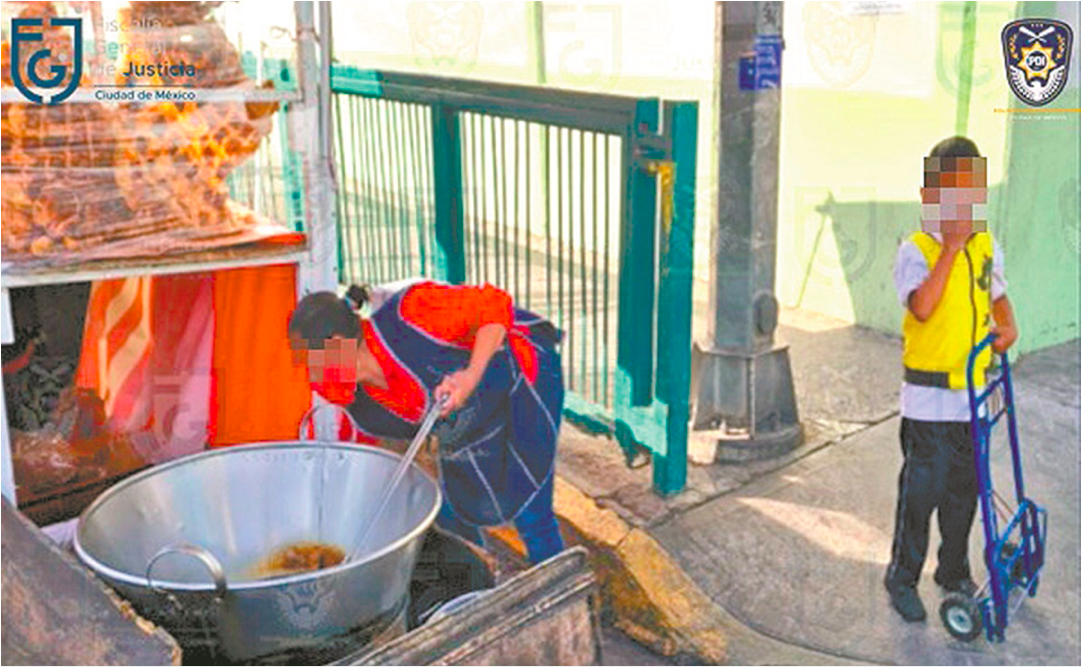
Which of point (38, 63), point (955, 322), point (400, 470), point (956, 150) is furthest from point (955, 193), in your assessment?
point (38, 63)

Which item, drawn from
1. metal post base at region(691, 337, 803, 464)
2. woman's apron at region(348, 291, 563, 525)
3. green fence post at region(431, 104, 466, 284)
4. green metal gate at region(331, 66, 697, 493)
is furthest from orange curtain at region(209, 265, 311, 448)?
metal post base at region(691, 337, 803, 464)

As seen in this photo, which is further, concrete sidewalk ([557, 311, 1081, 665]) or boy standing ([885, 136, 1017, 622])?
concrete sidewalk ([557, 311, 1081, 665])

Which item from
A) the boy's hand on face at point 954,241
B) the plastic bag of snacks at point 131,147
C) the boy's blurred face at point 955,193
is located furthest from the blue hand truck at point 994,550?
the plastic bag of snacks at point 131,147

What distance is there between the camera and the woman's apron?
123 inches

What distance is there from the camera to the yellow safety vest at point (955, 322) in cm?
304


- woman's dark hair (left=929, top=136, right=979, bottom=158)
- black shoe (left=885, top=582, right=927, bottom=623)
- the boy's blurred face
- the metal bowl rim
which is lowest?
black shoe (left=885, top=582, right=927, bottom=623)

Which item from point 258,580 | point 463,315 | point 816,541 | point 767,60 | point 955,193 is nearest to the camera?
point 258,580

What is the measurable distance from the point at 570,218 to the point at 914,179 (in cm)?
175

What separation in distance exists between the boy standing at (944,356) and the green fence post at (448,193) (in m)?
2.07

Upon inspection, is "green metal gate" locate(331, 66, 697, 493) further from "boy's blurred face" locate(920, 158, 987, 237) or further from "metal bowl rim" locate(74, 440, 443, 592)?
"metal bowl rim" locate(74, 440, 443, 592)

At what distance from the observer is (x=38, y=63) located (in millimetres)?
2760

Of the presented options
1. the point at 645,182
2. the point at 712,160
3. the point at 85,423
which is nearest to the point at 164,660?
the point at 85,423

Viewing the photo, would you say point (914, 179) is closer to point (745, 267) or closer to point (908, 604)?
point (745, 267)

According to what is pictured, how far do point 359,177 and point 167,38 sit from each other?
9.72 ft
